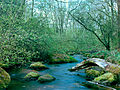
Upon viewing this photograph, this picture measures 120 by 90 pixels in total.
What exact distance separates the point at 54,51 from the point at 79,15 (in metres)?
3.91

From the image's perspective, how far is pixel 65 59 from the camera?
1454 centimetres

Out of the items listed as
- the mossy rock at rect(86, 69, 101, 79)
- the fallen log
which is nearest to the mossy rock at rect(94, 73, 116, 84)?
the fallen log

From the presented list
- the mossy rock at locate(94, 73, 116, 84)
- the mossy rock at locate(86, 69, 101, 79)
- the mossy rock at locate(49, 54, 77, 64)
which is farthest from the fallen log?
the mossy rock at locate(49, 54, 77, 64)

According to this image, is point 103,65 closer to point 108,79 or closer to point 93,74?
point 93,74

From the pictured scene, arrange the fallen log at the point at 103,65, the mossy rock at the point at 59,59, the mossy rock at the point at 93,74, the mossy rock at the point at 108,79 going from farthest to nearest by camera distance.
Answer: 1. the mossy rock at the point at 59,59
2. the mossy rock at the point at 93,74
3. the fallen log at the point at 103,65
4. the mossy rock at the point at 108,79

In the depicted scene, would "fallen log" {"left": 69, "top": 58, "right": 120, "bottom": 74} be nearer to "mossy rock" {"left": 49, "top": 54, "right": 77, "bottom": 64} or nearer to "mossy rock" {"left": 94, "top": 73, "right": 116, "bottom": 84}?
"mossy rock" {"left": 94, "top": 73, "right": 116, "bottom": 84}

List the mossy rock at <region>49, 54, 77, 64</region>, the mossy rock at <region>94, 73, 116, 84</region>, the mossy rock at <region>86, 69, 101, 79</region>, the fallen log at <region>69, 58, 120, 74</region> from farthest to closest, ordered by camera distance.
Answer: the mossy rock at <region>49, 54, 77, 64</region> < the mossy rock at <region>86, 69, 101, 79</region> < the fallen log at <region>69, 58, 120, 74</region> < the mossy rock at <region>94, 73, 116, 84</region>

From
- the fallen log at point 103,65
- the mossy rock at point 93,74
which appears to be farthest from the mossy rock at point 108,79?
the mossy rock at point 93,74

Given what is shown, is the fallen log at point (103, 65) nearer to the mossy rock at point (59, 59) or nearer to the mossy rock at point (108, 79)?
the mossy rock at point (108, 79)

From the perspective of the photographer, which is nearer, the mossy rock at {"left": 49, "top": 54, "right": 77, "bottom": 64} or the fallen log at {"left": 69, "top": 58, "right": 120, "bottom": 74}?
the fallen log at {"left": 69, "top": 58, "right": 120, "bottom": 74}

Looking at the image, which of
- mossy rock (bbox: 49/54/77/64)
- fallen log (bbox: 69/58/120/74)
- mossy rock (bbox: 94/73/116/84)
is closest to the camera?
mossy rock (bbox: 94/73/116/84)

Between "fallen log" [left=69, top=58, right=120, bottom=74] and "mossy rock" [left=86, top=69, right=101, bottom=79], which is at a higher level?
"fallen log" [left=69, top=58, right=120, bottom=74]

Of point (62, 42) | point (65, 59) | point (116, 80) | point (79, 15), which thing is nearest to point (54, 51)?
point (62, 42)

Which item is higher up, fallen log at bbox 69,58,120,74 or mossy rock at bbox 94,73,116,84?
fallen log at bbox 69,58,120,74
